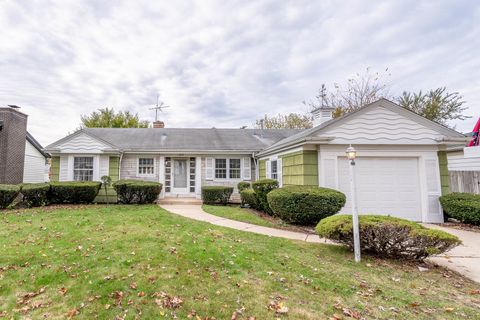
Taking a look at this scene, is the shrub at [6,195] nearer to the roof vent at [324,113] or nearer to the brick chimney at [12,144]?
the brick chimney at [12,144]

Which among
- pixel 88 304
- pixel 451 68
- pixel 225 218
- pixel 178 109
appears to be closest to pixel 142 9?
pixel 225 218

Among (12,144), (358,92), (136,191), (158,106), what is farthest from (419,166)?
(12,144)

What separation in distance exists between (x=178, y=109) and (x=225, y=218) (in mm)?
15630

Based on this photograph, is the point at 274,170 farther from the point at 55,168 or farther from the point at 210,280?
the point at 55,168

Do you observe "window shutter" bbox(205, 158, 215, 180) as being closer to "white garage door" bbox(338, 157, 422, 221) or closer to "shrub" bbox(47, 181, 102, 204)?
"shrub" bbox(47, 181, 102, 204)

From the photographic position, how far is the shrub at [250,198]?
10.5 metres

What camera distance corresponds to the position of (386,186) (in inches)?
328

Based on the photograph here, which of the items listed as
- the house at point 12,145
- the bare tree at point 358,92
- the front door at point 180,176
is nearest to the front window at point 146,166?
the front door at point 180,176

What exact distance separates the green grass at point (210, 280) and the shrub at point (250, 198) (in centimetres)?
496

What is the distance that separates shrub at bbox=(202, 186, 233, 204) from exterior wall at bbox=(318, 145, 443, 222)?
5292 millimetres

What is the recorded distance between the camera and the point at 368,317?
2650 millimetres

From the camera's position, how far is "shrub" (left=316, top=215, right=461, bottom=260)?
4070 millimetres

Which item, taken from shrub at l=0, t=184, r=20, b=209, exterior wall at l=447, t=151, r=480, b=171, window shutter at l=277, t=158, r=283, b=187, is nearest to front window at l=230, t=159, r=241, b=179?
window shutter at l=277, t=158, r=283, b=187

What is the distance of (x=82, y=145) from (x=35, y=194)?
9.83 ft
